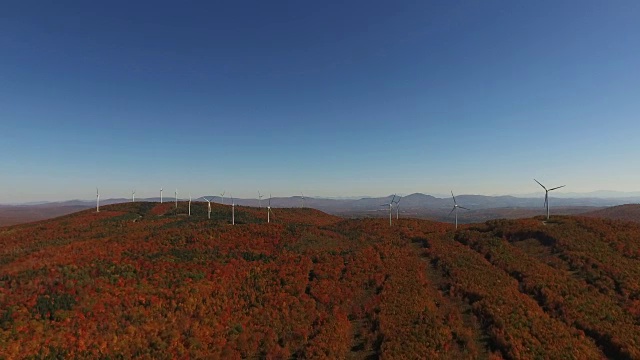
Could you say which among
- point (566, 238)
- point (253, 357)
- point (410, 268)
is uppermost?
point (566, 238)

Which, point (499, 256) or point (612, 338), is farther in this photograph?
point (499, 256)

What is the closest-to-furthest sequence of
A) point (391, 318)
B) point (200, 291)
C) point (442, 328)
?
point (442, 328)
point (391, 318)
point (200, 291)

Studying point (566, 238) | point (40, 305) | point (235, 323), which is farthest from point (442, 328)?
point (566, 238)

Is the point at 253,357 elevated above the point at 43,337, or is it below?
below

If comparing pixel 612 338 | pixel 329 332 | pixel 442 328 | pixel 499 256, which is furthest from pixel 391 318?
pixel 499 256

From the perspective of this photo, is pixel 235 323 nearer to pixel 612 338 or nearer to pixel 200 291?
pixel 200 291

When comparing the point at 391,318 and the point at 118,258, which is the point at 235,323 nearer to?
the point at 391,318

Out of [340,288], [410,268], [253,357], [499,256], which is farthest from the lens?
[499,256]
